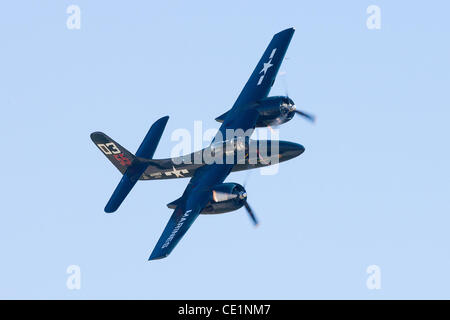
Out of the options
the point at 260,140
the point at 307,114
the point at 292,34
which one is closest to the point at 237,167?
the point at 260,140

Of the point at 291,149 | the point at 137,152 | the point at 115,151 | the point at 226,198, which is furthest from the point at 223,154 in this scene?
the point at 115,151

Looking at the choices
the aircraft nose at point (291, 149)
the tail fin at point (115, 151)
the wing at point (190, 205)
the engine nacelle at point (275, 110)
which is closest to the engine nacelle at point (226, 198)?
the wing at point (190, 205)

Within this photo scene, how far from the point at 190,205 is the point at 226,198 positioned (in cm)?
266

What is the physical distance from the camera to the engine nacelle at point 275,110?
70750 millimetres

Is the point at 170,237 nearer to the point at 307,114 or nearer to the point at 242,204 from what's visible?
the point at 242,204

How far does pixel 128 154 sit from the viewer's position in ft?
232

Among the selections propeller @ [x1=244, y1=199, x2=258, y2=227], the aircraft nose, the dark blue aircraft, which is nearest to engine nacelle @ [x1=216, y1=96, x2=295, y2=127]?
the dark blue aircraft

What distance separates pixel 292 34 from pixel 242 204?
18.1 metres

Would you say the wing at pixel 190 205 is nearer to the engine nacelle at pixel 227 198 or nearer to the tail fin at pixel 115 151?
the engine nacelle at pixel 227 198

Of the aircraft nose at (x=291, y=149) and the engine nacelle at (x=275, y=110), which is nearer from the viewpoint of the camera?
the aircraft nose at (x=291, y=149)

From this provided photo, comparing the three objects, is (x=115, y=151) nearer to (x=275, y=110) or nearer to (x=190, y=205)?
(x=190, y=205)

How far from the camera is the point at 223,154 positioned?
2682 inches

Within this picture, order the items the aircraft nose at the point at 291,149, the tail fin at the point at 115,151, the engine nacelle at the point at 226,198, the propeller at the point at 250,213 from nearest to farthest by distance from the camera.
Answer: the engine nacelle at the point at 226,198, the propeller at the point at 250,213, the aircraft nose at the point at 291,149, the tail fin at the point at 115,151

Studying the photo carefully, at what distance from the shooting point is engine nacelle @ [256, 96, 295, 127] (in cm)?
7075
